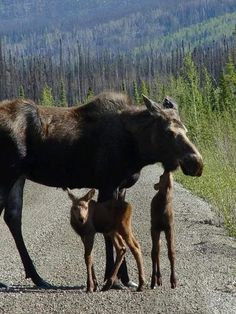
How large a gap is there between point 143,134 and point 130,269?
74.3 inches

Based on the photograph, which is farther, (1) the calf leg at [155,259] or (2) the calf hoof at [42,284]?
(2) the calf hoof at [42,284]

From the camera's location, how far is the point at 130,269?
1145cm

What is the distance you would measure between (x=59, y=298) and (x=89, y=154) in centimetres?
163

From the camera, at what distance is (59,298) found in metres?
9.48

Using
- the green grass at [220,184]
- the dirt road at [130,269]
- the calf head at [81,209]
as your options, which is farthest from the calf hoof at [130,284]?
the green grass at [220,184]

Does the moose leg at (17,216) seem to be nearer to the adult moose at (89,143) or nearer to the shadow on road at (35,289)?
the adult moose at (89,143)

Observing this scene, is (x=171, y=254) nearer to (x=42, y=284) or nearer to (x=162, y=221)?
(x=162, y=221)

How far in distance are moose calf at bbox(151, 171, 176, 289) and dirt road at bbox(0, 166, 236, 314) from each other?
0.52ft

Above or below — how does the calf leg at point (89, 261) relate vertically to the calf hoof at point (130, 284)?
above

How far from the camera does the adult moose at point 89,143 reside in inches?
403

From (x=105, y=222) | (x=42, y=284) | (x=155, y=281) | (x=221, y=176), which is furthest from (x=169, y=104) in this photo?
(x=221, y=176)

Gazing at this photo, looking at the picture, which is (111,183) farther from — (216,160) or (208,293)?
(216,160)

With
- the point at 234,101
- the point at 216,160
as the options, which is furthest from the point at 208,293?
the point at 234,101

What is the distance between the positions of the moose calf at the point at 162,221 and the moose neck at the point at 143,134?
0.37m
